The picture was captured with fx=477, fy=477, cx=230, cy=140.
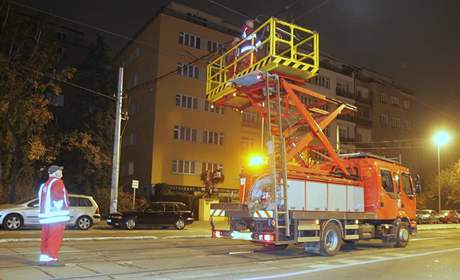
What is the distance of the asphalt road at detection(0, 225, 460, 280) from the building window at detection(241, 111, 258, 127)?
30.2 meters

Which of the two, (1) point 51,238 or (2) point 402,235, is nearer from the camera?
(1) point 51,238

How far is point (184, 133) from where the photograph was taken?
4038cm

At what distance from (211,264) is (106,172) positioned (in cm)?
2653

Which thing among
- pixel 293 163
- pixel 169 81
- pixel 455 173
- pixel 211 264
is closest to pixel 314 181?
pixel 293 163

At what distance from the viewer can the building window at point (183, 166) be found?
131ft

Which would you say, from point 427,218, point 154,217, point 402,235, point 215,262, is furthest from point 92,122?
point 427,218

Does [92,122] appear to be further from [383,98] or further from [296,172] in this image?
[383,98]

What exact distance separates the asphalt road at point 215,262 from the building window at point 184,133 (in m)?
24.3

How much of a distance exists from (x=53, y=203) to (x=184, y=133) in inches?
1202

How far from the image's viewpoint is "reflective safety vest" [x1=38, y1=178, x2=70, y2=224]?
9.82 meters

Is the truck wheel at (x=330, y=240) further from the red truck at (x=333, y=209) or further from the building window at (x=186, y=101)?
the building window at (x=186, y=101)

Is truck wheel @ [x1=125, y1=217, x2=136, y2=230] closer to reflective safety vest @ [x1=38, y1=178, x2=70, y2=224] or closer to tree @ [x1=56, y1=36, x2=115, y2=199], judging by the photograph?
tree @ [x1=56, y1=36, x2=115, y2=199]

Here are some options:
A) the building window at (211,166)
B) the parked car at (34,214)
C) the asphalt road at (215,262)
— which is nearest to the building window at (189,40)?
the building window at (211,166)

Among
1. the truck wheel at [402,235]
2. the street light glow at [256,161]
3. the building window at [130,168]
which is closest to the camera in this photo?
the street light glow at [256,161]
